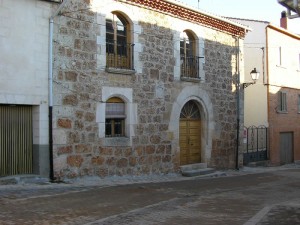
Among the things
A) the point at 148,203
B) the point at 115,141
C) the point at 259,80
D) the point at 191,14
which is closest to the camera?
the point at 148,203

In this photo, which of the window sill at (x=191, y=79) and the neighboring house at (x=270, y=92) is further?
the neighboring house at (x=270, y=92)

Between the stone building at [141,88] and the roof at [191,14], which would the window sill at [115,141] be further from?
the roof at [191,14]

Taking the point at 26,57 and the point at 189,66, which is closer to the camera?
the point at 26,57

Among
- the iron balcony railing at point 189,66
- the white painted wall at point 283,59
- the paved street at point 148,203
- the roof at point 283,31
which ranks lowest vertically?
the paved street at point 148,203

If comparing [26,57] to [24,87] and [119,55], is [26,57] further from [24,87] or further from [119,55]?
[119,55]

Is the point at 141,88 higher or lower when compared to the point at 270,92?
lower

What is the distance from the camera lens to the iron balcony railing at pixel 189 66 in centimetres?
1566


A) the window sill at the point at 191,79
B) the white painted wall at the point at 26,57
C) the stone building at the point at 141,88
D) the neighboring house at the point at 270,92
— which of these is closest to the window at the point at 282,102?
the neighboring house at the point at 270,92

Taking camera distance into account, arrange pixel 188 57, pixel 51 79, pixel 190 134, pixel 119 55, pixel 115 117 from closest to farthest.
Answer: pixel 51 79 → pixel 115 117 → pixel 119 55 → pixel 188 57 → pixel 190 134

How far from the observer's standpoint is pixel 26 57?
35.7 ft

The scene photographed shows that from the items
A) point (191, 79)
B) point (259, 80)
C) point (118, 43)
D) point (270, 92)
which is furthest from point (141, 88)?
point (270, 92)

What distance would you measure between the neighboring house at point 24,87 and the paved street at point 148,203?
853mm

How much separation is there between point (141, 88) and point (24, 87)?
4.12 metres

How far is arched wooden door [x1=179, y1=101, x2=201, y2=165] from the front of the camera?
15789mm
